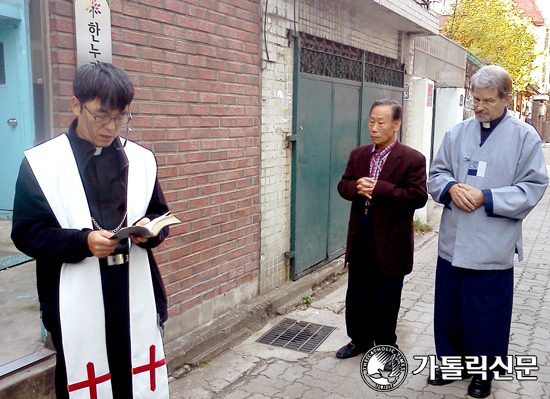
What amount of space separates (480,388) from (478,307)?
0.53 metres

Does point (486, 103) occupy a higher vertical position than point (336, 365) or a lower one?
higher

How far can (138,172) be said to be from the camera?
6.88 feet

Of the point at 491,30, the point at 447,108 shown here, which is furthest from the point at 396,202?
the point at 491,30

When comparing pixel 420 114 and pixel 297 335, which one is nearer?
pixel 297 335

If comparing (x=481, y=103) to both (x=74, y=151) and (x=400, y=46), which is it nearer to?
(x=74, y=151)

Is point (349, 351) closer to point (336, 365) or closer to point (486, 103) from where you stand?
point (336, 365)

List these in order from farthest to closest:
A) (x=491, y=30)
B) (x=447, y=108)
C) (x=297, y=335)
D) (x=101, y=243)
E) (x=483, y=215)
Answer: (x=491, y=30) < (x=447, y=108) < (x=297, y=335) < (x=483, y=215) < (x=101, y=243)

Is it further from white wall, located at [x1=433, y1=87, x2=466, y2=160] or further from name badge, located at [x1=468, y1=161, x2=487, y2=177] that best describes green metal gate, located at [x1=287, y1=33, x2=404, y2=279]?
white wall, located at [x1=433, y1=87, x2=466, y2=160]


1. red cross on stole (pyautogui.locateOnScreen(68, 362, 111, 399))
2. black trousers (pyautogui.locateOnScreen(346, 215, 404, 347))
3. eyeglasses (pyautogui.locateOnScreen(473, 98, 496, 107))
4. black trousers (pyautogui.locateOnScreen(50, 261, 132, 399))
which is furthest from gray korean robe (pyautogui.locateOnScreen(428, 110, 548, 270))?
red cross on stole (pyautogui.locateOnScreen(68, 362, 111, 399))

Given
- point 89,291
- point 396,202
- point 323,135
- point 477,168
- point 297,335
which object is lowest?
point 297,335

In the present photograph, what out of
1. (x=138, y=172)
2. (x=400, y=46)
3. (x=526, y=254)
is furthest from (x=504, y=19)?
(x=138, y=172)

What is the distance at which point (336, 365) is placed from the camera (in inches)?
151

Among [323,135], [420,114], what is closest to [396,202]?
[323,135]

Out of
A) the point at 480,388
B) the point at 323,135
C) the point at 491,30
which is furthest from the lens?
the point at 491,30
